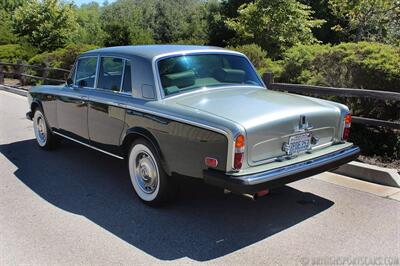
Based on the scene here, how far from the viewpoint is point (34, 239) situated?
14.0 feet

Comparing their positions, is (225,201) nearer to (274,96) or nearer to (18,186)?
(274,96)

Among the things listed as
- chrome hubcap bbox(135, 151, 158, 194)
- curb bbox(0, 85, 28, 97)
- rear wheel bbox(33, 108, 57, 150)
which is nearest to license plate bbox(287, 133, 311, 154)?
chrome hubcap bbox(135, 151, 158, 194)

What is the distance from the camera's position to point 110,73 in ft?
18.7

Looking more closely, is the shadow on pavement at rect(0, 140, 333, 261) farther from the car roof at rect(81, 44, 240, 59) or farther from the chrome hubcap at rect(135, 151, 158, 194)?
the car roof at rect(81, 44, 240, 59)

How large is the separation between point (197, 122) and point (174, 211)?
1165mm

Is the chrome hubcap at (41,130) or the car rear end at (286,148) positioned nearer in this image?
the car rear end at (286,148)

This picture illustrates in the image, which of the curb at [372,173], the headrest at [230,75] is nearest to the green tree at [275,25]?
the curb at [372,173]

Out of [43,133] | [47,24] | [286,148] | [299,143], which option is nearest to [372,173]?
[299,143]

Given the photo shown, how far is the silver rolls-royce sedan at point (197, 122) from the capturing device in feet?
13.5

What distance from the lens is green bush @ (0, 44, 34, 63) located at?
870 inches

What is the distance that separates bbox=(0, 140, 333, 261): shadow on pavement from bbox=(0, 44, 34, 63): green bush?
56.9 feet

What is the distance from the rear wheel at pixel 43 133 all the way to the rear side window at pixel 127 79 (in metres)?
2.40

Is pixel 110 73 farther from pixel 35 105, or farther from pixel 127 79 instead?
pixel 35 105

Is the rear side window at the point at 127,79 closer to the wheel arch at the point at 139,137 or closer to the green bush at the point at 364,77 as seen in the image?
the wheel arch at the point at 139,137
